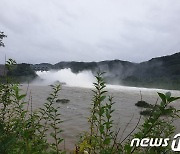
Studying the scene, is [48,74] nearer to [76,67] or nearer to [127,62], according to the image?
[76,67]

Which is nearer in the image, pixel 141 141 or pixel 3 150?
pixel 141 141

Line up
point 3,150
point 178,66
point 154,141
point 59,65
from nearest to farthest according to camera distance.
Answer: point 3,150 < point 154,141 < point 178,66 < point 59,65

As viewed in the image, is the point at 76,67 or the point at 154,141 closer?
the point at 154,141

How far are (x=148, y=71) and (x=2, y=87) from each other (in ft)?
515

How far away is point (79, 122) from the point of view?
18656 mm

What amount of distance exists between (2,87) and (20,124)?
88.5 inches

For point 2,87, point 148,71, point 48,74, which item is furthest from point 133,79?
point 2,87

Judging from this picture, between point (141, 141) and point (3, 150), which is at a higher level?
point (141, 141)

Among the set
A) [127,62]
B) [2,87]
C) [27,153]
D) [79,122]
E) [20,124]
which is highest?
[127,62]

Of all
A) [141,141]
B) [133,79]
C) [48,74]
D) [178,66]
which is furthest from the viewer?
[178,66]

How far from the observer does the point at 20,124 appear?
3234 mm

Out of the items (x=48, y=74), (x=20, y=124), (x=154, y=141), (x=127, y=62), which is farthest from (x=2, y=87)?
(x=127, y=62)

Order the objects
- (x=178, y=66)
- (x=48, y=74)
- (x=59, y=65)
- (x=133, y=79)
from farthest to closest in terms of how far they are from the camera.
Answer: (x=59, y=65), (x=178, y=66), (x=133, y=79), (x=48, y=74)

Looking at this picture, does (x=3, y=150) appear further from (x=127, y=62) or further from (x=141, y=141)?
(x=127, y=62)
